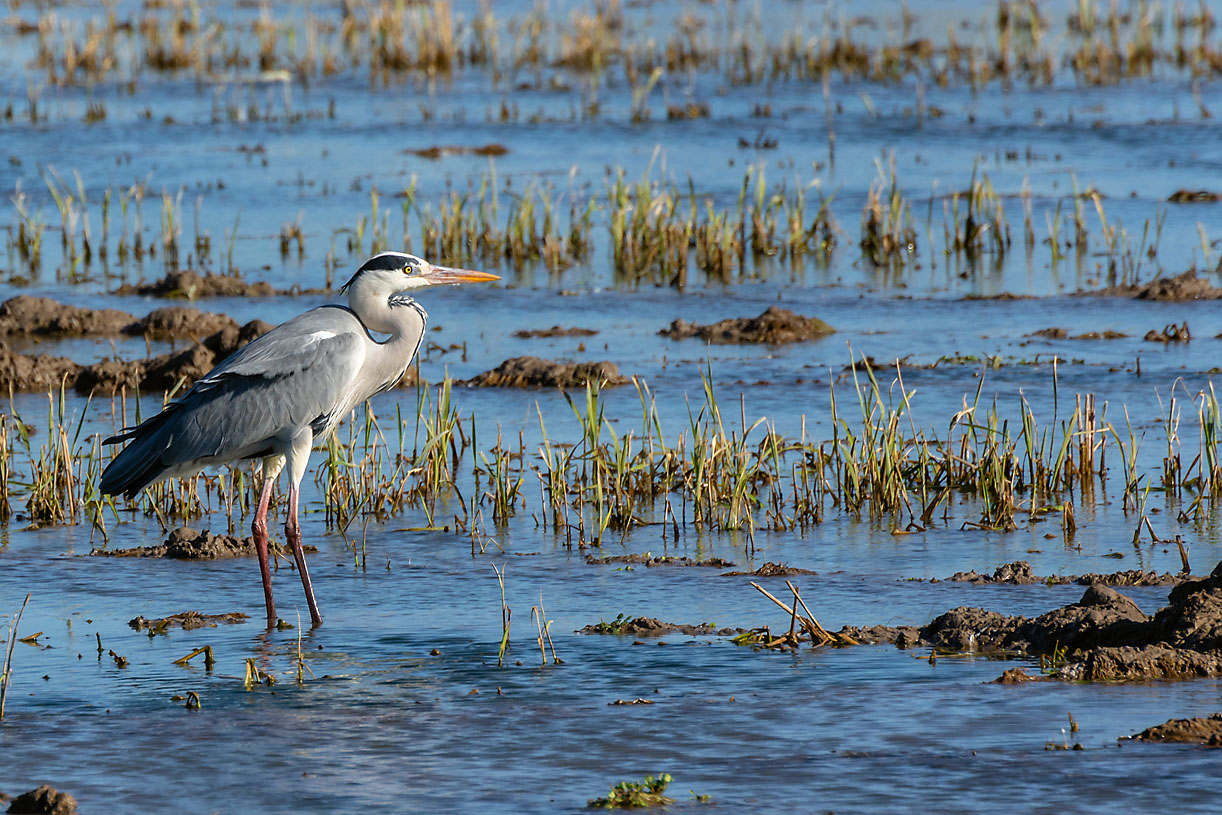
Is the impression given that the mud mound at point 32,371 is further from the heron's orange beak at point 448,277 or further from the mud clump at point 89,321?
the heron's orange beak at point 448,277

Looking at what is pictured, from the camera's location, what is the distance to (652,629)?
21.9 ft

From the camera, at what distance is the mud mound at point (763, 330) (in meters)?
12.6

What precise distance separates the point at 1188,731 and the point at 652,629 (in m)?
2.13

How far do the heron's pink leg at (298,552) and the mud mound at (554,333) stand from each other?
18.4 ft

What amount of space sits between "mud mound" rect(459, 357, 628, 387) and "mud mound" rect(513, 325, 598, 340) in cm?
150

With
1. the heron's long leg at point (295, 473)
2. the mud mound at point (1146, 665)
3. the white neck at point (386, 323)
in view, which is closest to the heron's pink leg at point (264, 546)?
the heron's long leg at point (295, 473)

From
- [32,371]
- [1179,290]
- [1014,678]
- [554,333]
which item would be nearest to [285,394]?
[1014,678]

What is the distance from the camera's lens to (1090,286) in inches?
547

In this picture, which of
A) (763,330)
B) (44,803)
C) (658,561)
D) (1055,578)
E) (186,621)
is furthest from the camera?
(763,330)

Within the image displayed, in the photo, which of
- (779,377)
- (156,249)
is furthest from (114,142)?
(779,377)

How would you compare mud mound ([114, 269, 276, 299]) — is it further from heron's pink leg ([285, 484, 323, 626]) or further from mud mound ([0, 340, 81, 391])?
heron's pink leg ([285, 484, 323, 626])

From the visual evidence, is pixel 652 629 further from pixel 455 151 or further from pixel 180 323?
pixel 455 151

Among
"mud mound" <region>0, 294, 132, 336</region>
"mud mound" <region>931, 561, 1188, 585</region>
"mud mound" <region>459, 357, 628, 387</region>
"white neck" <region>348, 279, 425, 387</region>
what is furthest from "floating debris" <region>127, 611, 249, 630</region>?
"mud mound" <region>0, 294, 132, 336</region>

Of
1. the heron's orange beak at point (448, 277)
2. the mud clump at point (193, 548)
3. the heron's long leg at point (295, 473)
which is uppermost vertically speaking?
the heron's orange beak at point (448, 277)
